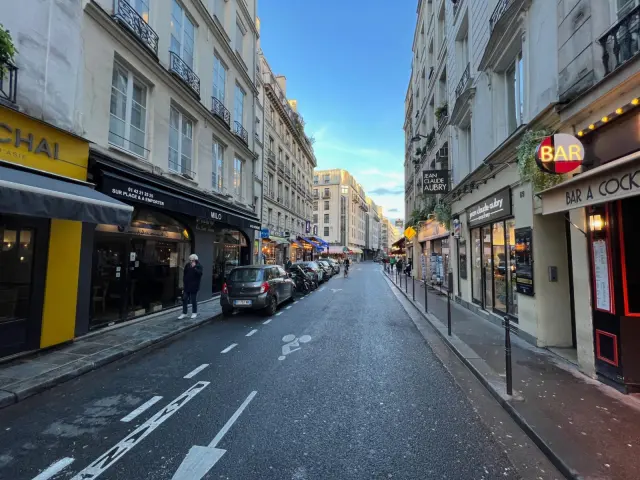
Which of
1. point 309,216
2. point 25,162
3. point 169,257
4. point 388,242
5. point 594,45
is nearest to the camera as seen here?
point 594,45

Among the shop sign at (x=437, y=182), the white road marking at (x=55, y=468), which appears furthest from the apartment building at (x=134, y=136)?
the shop sign at (x=437, y=182)

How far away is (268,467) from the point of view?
2.92 meters

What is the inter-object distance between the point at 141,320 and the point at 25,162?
4978mm

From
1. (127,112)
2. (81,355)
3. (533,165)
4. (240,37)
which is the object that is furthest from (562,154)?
(240,37)

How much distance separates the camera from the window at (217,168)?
1413 centimetres

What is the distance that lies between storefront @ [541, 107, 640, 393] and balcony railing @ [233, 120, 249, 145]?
14.6 meters

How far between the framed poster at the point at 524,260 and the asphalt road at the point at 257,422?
111 inches

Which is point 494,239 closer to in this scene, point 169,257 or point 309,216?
point 169,257

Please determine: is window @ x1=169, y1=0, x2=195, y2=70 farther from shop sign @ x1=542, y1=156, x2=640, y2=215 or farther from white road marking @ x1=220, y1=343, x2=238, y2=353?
shop sign @ x1=542, y1=156, x2=640, y2=215

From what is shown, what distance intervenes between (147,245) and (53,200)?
179 inches

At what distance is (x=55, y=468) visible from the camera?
9.53 ft

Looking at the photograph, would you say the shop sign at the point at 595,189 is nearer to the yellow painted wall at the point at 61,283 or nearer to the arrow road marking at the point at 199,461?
the arrow road marking at the point at 199,461

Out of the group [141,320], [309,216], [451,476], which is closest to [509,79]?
[451,476]

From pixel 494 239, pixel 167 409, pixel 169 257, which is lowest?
pixel 167 409
